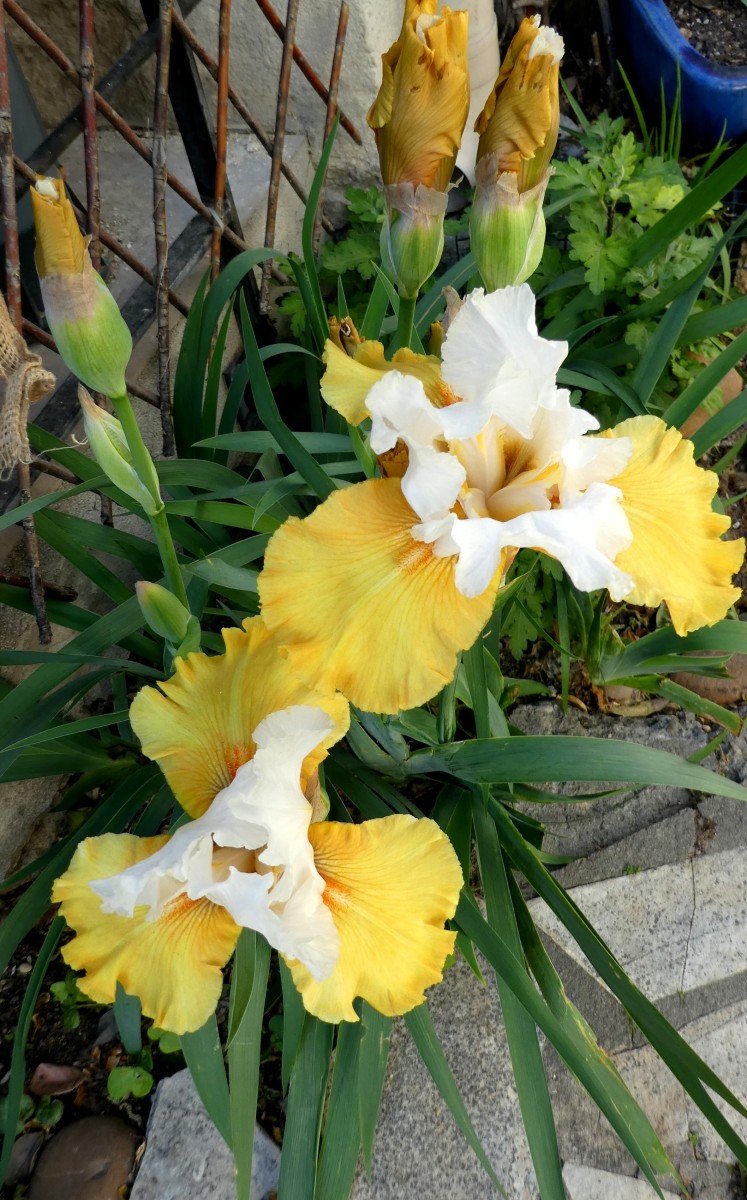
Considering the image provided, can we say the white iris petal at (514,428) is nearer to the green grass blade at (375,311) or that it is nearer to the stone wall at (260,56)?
the green grass blade at (375,311)

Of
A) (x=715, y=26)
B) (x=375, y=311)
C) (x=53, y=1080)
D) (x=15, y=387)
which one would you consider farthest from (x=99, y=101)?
(x=715, y=26)

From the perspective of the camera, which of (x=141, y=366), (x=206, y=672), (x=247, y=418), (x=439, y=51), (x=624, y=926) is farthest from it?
(x=247, y=418)

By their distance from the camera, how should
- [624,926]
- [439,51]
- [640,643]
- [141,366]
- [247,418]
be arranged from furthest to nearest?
[247,418]
[141,366]
[624,926]
[640,643]
[439,51]

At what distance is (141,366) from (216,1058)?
122cm

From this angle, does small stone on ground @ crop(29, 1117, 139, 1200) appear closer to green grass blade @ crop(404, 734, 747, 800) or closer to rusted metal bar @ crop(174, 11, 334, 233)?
green grass blade @ crop(404, 734, 747, 800)

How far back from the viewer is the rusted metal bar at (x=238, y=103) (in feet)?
4.81

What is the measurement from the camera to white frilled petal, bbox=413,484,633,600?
69 cm

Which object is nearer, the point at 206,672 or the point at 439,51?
the point at 439,51

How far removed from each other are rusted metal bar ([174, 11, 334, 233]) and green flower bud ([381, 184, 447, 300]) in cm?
91

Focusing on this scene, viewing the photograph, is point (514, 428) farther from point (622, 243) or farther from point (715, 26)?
point (715, 26)

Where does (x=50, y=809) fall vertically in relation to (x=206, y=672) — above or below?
below

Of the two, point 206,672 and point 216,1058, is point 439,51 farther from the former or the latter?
point 216,1058

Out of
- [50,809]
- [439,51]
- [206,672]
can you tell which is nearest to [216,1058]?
[206,672]

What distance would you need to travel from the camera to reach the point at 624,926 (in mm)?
1544
